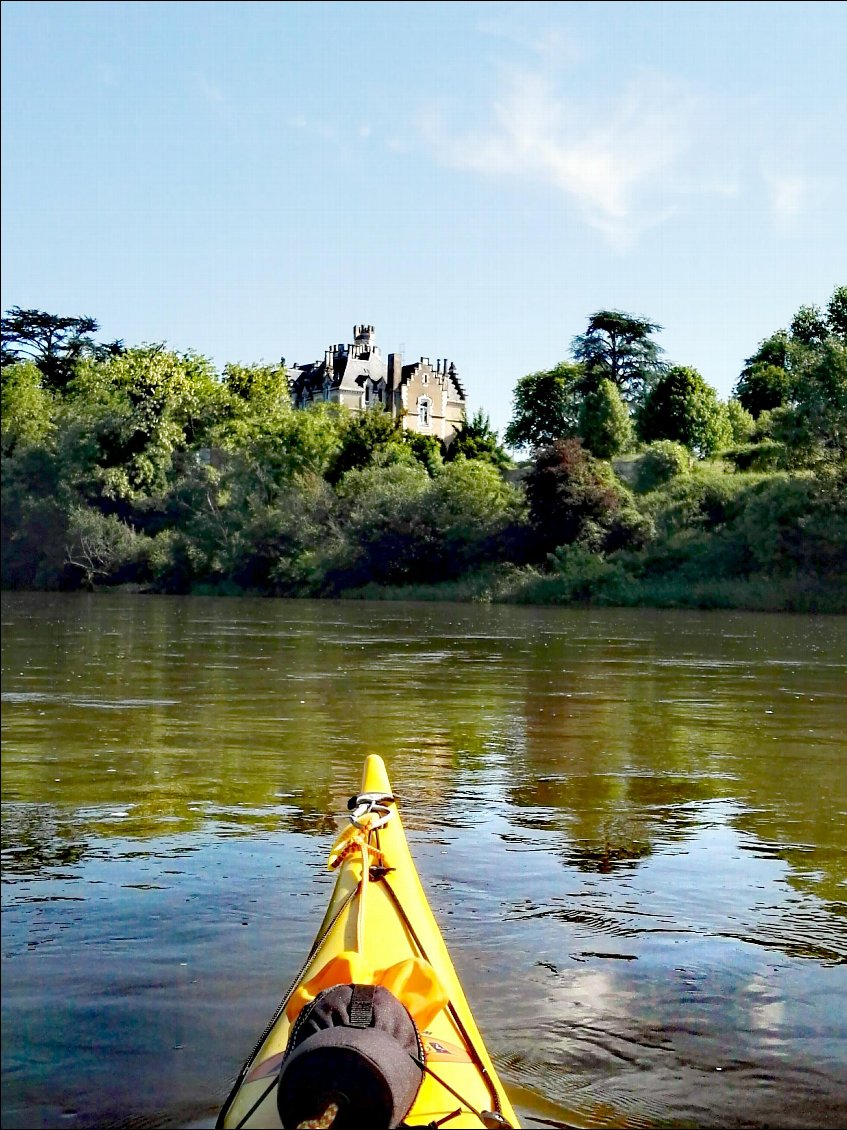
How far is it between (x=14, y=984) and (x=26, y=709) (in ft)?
29.8

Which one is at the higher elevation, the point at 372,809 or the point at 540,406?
the point at 540,406

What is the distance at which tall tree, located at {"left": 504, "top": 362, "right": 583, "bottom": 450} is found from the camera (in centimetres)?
7200

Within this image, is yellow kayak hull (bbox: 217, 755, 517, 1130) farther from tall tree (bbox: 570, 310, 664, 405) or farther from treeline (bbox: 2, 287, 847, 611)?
tall tree (bbox: 570, 310, 664, 405)

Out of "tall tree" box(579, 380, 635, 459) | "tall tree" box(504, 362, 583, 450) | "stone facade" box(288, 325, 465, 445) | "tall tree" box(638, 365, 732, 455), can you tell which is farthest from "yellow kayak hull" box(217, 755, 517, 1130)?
"stone facade" box(288, 325, 465, 445)

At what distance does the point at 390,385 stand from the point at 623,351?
23706 millimetres

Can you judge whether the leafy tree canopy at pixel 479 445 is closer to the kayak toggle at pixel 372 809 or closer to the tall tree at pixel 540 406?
the tall tree at pixel 540 406

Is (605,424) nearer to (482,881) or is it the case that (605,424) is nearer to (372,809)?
(482,881)

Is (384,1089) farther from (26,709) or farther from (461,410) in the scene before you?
(461,410)

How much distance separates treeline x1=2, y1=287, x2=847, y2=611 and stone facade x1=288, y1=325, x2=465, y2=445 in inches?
870

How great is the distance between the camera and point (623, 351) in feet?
247

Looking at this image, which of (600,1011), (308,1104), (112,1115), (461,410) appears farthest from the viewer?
(461,410)

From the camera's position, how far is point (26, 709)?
13.8 metres

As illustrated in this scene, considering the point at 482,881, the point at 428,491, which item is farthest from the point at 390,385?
the point at 482,881

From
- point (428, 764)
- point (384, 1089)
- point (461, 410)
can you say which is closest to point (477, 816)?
point (428, 764)
